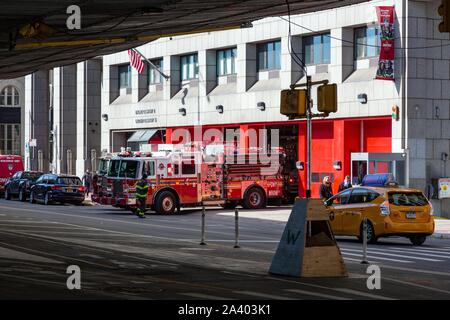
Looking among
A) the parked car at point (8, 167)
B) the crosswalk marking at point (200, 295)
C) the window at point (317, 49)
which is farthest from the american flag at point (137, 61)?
the crosswalk marking at point (200, 295)

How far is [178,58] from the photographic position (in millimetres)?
61656

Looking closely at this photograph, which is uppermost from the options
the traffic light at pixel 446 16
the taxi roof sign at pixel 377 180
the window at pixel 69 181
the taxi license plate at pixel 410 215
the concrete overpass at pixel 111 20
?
the concrete overpass at pixel 111 20

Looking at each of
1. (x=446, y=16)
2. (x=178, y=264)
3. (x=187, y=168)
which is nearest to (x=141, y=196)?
(x=187, y=168)

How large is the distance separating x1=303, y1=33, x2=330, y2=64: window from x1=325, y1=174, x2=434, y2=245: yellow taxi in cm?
2169

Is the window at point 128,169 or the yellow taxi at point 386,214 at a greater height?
the window at point 128,169

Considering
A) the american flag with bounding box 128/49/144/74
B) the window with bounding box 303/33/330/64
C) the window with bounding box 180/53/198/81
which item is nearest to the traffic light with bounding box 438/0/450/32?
the window with bounding box 303/33/330/64

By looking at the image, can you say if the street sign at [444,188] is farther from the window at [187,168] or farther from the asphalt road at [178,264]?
the window at [187,168]

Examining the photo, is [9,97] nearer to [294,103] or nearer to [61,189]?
[61,189]

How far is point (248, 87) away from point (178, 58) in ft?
26.0

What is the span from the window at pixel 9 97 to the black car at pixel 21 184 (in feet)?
170

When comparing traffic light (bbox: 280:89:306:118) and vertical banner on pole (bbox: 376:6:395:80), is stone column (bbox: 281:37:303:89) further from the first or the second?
traffic light (bbox: 280:89:306:118)

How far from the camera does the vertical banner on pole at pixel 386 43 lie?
43.5m

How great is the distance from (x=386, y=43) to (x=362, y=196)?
1633cm

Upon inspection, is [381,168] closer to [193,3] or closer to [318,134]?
[318,134]
